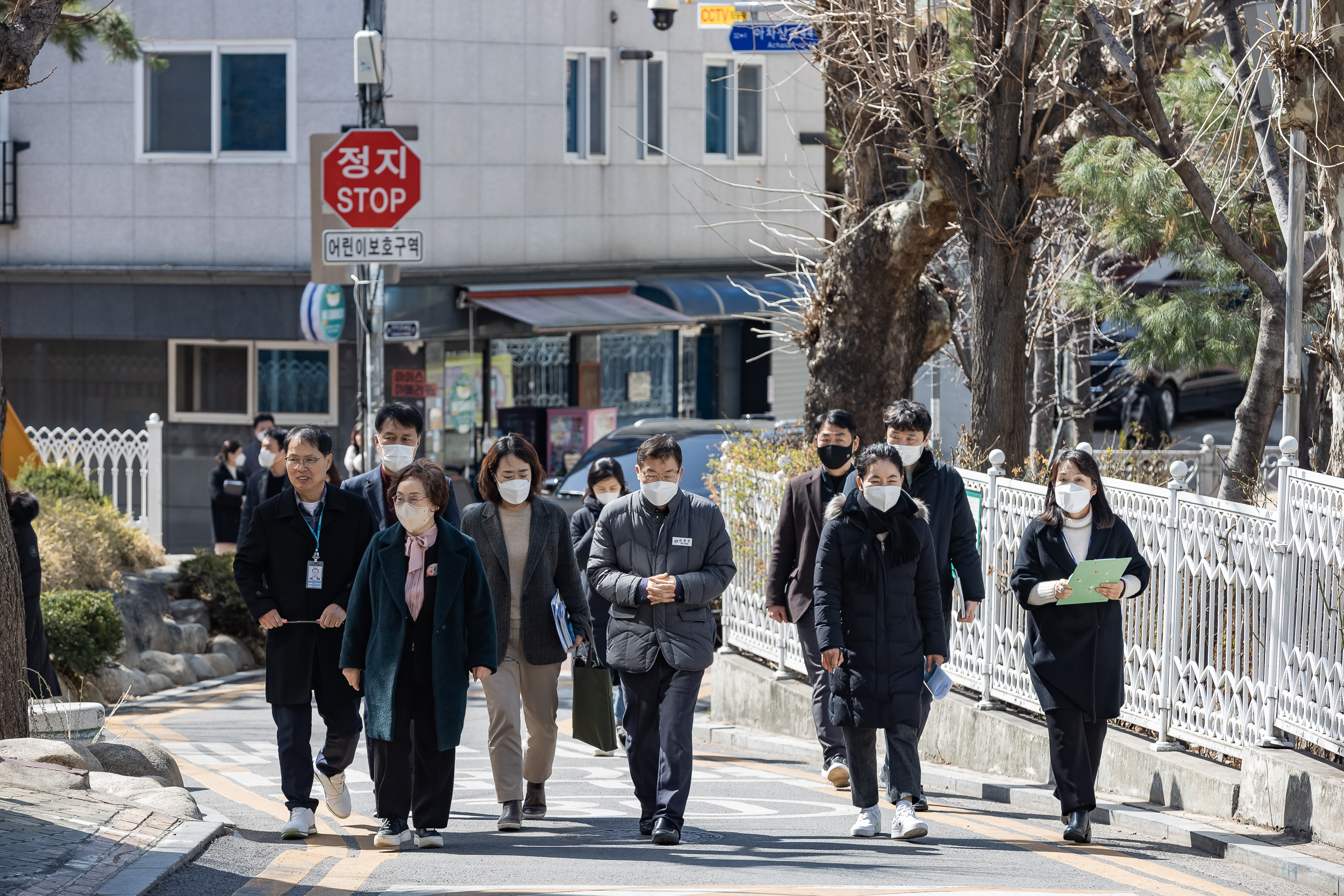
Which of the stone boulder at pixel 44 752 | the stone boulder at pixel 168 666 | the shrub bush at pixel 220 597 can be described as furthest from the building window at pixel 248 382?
the stone boulder at pixel 44 752

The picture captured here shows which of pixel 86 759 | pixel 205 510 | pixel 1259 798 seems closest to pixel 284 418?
pixel 205 510

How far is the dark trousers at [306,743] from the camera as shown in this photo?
755cm

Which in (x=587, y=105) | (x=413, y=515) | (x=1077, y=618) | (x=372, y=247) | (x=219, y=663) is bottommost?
(x=219, y=663)

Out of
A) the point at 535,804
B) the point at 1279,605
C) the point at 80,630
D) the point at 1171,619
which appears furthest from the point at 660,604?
the point at 80,630

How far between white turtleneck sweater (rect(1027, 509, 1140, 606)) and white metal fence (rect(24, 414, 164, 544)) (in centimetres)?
1163

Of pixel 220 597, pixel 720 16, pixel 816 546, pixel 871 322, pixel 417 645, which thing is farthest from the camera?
pixel 720 16

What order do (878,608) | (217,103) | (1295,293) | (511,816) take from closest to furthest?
(878,608), (511,816), (1295,293), (217,103)

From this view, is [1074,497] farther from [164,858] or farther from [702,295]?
[702,295]

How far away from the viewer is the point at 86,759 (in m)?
8.04

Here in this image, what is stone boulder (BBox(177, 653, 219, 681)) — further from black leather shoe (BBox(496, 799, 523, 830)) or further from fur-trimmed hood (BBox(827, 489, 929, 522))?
fur-trimmed hood (BBox(827, 489, 929, 522))

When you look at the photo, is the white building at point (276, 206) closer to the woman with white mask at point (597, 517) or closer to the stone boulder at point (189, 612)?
the stone boulder at point (189, 612)

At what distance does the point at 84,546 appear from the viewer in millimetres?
14172

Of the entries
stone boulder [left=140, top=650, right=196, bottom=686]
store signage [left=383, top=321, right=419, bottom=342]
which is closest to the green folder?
stone boulder [left=140, top=650, right=196, bottom=686]

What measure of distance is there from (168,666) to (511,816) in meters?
6.82
